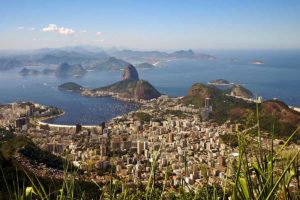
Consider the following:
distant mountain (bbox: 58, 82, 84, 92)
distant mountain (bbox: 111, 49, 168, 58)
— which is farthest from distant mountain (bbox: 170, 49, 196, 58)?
distant mountain (bbox: 58, 82, 84, 92)

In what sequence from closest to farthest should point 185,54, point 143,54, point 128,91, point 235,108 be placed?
point 235,108, point 128,91, point 185,54, point 143,54

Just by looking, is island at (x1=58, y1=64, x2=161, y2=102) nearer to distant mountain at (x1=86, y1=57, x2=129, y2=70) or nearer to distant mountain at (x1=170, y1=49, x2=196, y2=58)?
distant mountain at (x1=86, y1=57, x2=129, y2=70)

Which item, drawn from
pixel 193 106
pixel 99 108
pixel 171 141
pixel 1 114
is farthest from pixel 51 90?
pixel 171 141

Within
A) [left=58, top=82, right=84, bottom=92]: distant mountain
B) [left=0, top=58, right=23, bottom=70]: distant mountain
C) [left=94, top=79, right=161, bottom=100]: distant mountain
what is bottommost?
[left=58, top=82, right=84, bottom=92]: distant mountain

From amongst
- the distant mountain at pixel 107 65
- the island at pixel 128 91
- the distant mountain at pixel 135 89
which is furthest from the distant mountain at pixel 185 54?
the distant mountain at pixel 135 89

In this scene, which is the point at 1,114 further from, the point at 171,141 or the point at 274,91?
the point at 274,91

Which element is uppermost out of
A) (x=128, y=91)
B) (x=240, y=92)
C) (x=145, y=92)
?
(x=240, y=92)

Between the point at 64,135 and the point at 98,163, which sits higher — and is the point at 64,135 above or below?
below

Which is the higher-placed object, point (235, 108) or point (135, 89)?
point (235, 108)

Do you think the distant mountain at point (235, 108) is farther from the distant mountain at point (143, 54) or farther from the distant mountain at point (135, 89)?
the distant mountain at point (143, 54)

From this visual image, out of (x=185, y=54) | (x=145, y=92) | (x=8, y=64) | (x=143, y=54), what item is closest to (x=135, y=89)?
(x=145, y=92)

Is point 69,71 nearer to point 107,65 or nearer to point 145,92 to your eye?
point 107,65
